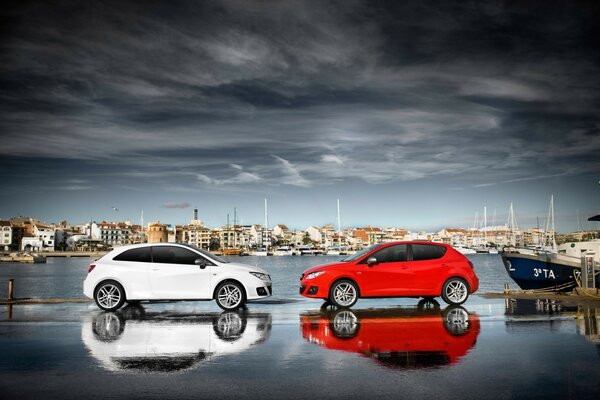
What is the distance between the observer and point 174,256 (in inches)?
589

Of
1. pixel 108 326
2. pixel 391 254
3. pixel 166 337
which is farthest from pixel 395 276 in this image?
pixel 108 326

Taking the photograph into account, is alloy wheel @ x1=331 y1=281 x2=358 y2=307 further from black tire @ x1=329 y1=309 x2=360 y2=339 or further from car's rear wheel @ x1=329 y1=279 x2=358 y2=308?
black tire @ x1=329 y1=309 x2=360 y2=339

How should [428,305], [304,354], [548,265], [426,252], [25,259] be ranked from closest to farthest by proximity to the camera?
[304,354] < [426,252] < [428,305] < [548,265] < [25,259]

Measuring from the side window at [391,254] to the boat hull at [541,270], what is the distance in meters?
14.1

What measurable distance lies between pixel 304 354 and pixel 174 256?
717cm

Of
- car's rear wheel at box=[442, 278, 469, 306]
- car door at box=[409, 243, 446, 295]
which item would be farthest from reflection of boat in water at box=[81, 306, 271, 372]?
car's rear wheel at box=[442, 278, 469, 306]

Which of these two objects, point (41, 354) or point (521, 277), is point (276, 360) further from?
point (521, 277)

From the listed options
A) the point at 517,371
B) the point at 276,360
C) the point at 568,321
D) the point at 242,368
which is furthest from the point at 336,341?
the point at 568,321

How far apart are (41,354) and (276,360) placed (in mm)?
3811

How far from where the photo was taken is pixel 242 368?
25.6 feet

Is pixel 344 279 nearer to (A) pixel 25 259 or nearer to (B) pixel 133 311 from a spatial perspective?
(B) pixel 133 311

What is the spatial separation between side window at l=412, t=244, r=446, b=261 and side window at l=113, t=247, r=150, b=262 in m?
7.30

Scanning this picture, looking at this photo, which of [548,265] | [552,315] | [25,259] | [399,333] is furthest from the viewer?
[25,259]

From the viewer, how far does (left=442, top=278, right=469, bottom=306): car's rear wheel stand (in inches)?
595
